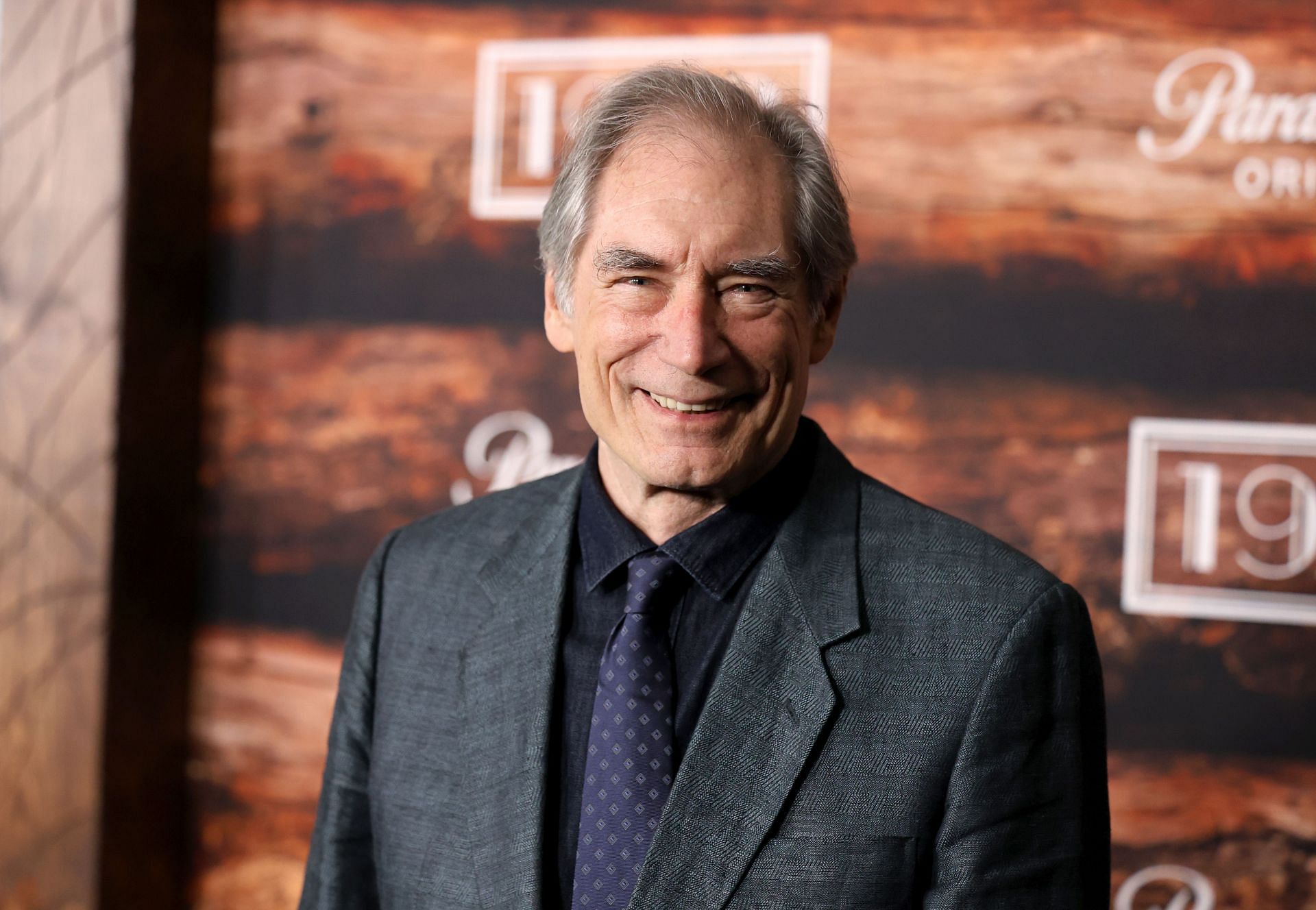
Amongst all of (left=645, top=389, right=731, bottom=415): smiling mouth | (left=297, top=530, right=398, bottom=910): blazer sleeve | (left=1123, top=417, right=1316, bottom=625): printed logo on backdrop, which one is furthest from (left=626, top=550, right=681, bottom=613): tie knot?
(left=1123, top=417, right=1316, bottom=625): printed logo on backdrop

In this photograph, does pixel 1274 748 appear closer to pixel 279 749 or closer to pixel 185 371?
pixel 279 749

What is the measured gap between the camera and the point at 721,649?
49.9 inches

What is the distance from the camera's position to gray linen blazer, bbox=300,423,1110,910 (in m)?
1.16

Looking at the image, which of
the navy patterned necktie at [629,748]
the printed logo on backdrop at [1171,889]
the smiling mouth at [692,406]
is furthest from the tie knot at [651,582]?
the printed logo on backdrop at [1171,889]

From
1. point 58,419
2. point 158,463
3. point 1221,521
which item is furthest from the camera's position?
point 158,463

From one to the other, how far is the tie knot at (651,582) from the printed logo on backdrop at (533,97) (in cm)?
123

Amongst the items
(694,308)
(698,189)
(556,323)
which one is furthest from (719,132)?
(556,323)

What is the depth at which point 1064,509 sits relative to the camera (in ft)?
7.11

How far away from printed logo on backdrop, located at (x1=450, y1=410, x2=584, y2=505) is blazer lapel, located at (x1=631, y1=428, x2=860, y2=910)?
3.72ft

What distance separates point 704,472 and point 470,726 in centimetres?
37

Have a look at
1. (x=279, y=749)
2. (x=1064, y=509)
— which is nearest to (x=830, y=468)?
(x=1064, y=509)

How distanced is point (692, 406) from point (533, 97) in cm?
134

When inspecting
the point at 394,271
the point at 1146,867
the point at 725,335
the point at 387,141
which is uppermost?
the point at 387,141

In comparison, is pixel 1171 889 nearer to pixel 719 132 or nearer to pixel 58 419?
pixel 719 132
